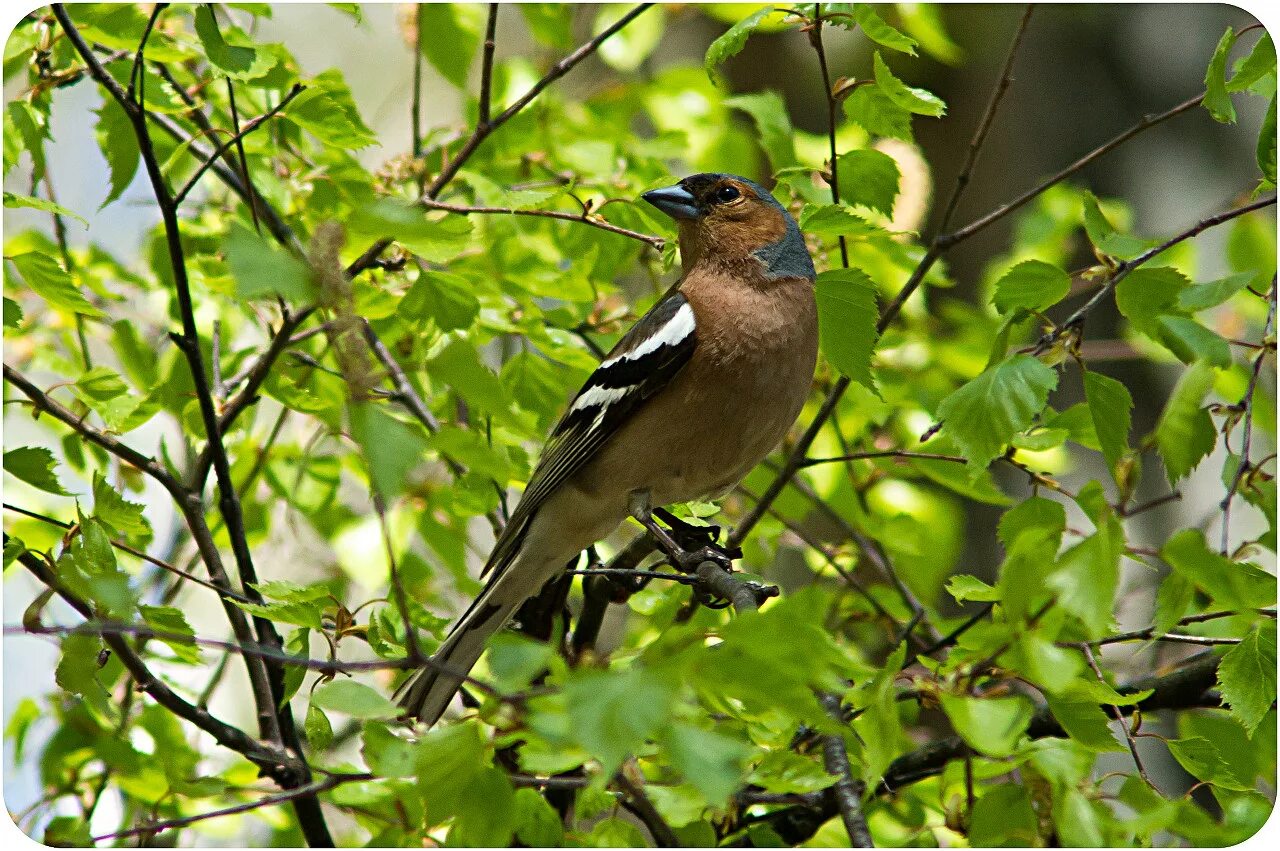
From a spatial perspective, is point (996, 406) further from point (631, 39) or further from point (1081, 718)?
point (631, 39)

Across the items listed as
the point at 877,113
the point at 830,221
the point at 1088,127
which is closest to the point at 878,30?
the point at 877,113

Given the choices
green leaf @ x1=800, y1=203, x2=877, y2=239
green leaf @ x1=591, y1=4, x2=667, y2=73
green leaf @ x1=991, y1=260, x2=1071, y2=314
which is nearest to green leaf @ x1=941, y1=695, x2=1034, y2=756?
green leaf @ x1=991, y1=260, x2=1071, y2=314

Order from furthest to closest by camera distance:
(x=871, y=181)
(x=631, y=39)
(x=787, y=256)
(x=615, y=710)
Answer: (x=631, y=39)
(x=787, y=256)
(x=871, y=181)
(x=615, y=710)

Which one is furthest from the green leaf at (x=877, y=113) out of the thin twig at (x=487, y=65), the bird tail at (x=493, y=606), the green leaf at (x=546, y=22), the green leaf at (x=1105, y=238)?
the bird tail at (x=493, y=606)

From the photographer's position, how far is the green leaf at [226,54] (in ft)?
9.37

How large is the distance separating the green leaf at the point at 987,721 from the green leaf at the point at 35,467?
2.13 m

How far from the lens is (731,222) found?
14.1 feet

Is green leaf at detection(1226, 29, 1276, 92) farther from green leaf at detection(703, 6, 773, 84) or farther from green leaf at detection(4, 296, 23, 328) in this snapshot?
green leaf at detection(4, 296, 23, 328)

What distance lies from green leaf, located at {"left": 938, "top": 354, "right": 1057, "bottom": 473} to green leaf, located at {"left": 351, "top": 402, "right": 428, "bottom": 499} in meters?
1.21

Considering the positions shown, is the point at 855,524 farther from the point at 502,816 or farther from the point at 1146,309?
the point at 502,816

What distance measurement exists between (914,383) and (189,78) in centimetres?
292

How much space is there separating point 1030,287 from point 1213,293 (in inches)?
20.4

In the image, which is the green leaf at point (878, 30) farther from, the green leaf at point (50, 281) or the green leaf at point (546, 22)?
the green leaf at point (50, 281)

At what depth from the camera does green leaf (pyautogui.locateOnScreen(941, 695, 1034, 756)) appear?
5.78ft
